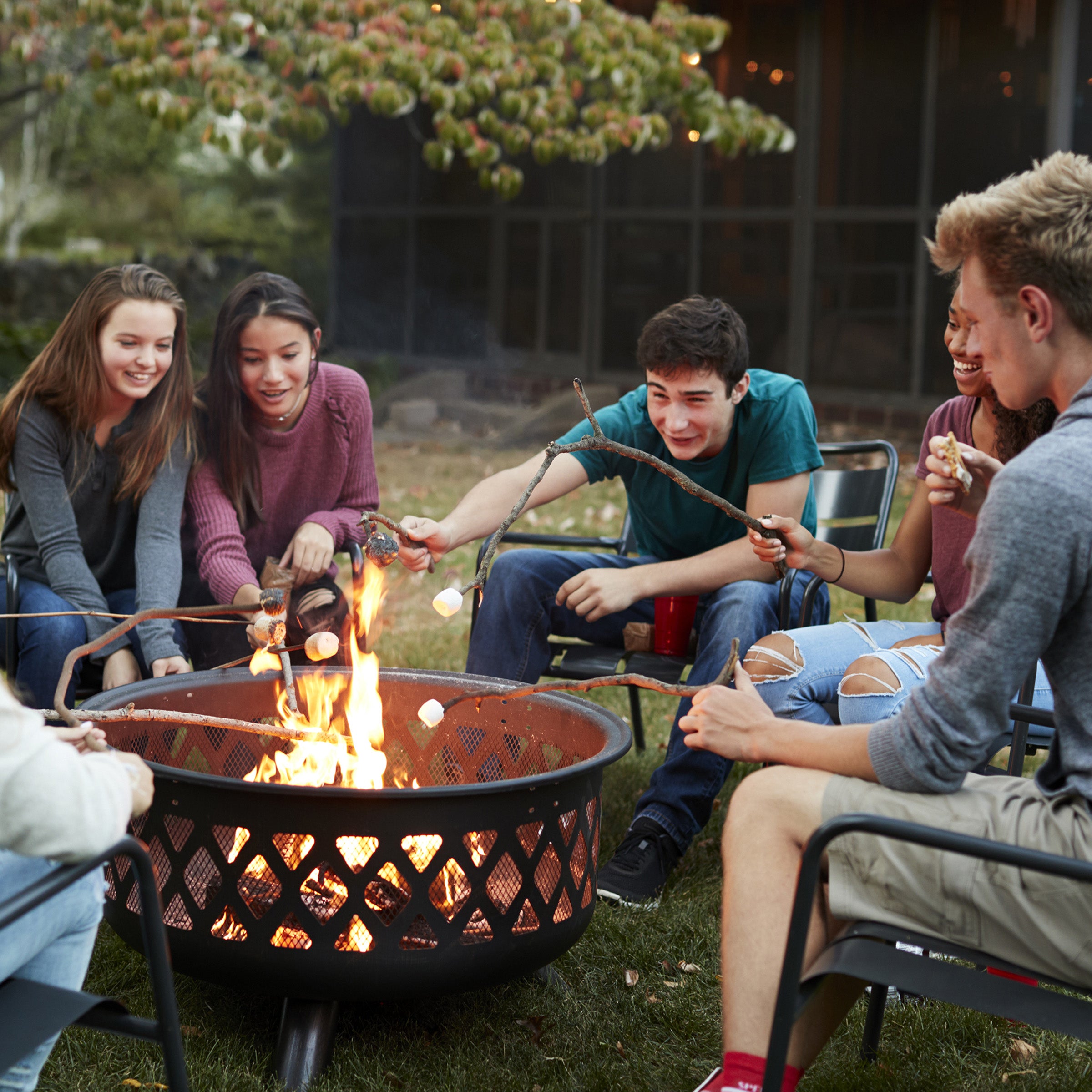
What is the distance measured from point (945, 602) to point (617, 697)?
177cm

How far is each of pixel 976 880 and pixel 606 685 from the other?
0.96 metres

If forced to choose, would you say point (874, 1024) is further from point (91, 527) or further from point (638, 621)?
point (91, 527)

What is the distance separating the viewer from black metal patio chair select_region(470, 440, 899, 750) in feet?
11.2

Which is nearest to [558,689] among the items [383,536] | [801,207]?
[383,536]

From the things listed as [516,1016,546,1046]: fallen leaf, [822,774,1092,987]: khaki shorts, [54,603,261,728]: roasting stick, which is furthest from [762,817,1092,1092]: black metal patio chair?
[54,603,261,728]: roasting stick

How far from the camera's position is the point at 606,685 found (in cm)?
254

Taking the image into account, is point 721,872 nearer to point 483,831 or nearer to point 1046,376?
point 483,831

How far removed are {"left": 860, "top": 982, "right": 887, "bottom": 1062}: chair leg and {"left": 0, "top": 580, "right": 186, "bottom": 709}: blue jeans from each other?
1.96 m

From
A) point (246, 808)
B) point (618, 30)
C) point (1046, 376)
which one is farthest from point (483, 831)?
point (618, 30)

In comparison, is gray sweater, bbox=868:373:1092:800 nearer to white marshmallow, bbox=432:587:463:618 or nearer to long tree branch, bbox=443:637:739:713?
long tree branch, bbox=443:637:739:713

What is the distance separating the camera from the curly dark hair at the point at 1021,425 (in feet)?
8.58

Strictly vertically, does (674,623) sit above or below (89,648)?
below

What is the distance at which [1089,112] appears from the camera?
29.2 feet

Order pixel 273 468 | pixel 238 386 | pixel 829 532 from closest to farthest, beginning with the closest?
pixel 238 386 → pixel 273 468 → pixel 829 532
